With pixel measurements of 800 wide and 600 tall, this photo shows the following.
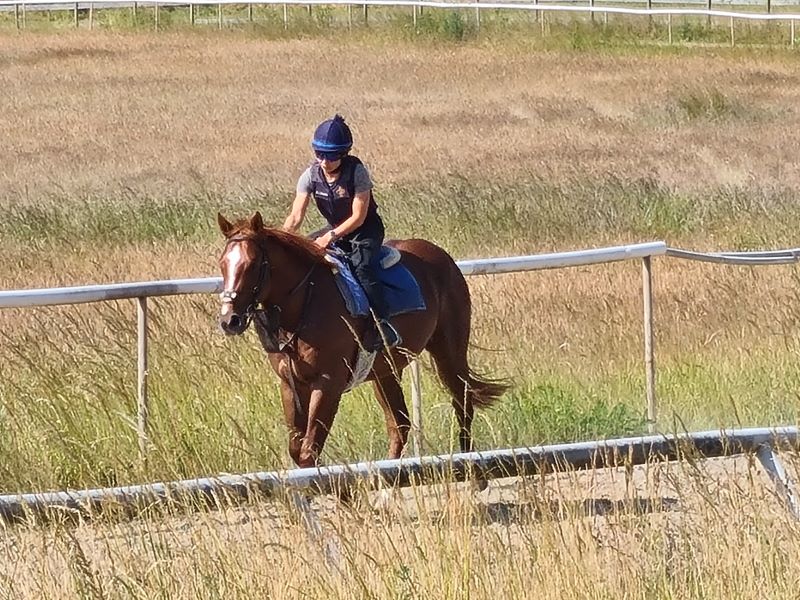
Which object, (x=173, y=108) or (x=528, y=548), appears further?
(x=173, y=108)

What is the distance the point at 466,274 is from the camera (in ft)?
30.7

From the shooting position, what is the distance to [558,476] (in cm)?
538

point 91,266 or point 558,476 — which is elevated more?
point 558,476

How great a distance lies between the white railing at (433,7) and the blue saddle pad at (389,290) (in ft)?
120

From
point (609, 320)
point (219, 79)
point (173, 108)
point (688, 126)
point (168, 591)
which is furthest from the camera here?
point (219, 79)

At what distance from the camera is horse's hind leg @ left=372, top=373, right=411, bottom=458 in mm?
8602

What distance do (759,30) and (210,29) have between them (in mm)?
16196

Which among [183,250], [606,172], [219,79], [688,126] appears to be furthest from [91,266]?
[219,79]

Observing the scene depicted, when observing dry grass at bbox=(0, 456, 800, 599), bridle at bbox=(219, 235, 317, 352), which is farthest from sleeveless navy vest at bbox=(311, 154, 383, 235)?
dry grass at bbox=(0, 456, 800, 599)

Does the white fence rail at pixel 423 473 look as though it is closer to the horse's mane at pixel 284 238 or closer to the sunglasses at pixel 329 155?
the horse's mane at pixel 284 238

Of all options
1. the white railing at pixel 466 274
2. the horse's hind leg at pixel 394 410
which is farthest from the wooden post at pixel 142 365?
the horse's hind leg at pixel 394 410

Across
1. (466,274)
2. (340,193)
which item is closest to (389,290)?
(340,193)

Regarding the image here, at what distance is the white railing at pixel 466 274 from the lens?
25.7 ft

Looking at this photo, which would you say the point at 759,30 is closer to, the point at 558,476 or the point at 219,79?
the point at 219,79
